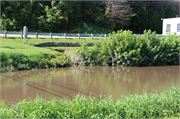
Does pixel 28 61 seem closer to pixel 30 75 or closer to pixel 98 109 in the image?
pixel 30 75

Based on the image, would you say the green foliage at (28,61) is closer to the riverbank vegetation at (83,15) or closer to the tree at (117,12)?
the riverbank vegetation at (83,15)

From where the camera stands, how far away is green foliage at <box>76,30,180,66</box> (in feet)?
48.5

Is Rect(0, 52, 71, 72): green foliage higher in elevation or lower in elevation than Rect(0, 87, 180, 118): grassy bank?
higher

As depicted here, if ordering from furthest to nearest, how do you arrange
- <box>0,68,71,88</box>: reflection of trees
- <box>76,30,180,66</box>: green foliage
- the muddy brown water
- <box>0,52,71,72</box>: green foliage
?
<box>76,30,180,66</box>: green foliage, <box>0,52,71,72</box>: green foliage, <box>0,68,71,88</box>: reflection of trees, the muddy brown water

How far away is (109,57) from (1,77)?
8.00 m

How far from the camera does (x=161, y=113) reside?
515 centimetres

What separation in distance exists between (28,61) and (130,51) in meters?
7.32

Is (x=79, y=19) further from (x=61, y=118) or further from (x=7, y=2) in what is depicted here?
(x=61, y=118)

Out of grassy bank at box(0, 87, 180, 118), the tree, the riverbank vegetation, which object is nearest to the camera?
grassy bank at box(0, 87, 180, 118)

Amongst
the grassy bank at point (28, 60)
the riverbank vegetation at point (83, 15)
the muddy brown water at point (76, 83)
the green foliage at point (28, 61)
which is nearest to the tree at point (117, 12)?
the riverbank vegetation at point (83, 15)

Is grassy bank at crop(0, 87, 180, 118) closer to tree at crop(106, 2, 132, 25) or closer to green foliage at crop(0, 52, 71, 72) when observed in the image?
green foliage at crop(0, 52, 71, 72)

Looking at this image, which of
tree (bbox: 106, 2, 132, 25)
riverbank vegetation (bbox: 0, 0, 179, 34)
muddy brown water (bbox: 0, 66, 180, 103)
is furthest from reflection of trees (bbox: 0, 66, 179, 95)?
tree (bbox: 106, 2, 132, 25)

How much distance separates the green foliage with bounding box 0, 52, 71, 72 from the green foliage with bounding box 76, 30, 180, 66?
157cm

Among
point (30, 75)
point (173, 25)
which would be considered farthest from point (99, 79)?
point (173, 25)
